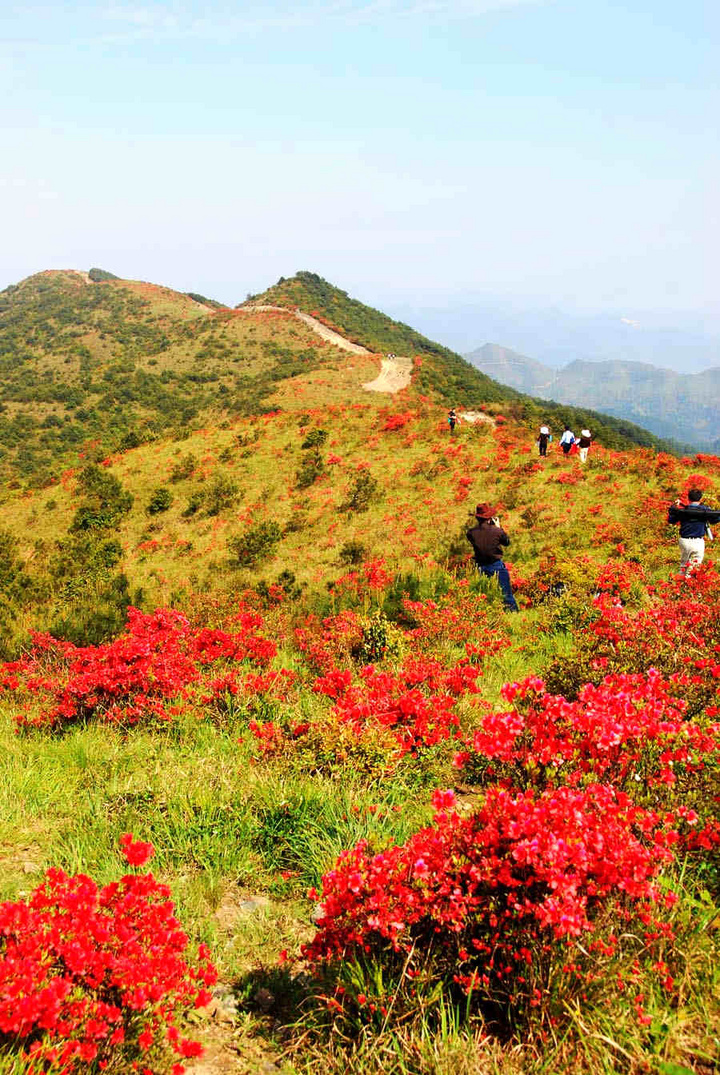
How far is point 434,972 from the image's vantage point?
2.42 meters

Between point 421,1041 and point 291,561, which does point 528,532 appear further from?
point 421,1041

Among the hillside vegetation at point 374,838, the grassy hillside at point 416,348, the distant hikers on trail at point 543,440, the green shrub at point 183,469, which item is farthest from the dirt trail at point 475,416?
the hillside vegetation at point 374,838

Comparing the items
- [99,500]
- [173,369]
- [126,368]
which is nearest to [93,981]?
[99,500]

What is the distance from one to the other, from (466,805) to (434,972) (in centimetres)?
157

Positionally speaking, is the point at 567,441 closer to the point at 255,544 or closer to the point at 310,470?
the point at 310,470

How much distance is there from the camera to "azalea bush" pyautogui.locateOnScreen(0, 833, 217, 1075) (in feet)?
6.56

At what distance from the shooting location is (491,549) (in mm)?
9406

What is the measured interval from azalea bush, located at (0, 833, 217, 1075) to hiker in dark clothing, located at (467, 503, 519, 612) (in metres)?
7.64

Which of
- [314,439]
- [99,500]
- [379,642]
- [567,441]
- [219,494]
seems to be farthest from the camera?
[314,439]

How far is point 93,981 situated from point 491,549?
26.4 ft

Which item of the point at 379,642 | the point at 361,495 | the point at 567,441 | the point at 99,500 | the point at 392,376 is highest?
the point at 392,376

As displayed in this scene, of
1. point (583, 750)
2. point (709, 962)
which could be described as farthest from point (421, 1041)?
point (583, 750)

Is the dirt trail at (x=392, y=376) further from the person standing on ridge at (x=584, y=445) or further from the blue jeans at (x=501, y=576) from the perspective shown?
the blue jeans at (x=501, y=576)

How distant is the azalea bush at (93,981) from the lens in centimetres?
200
